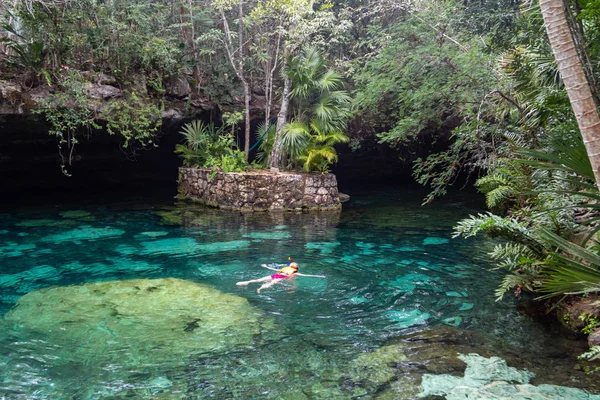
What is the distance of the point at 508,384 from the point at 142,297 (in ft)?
15.5

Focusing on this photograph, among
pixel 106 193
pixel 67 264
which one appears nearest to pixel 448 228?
pixel 67 264

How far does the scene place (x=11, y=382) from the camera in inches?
158

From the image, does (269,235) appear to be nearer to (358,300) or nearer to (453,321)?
(358,300)

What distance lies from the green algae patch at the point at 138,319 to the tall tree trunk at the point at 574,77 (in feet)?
12.2

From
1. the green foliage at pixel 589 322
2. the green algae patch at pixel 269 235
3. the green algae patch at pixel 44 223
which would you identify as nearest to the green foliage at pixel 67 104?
the green algae patch at pixel 44 223

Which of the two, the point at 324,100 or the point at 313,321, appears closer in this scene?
the point at 313,321

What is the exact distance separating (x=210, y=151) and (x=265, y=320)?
413 inches

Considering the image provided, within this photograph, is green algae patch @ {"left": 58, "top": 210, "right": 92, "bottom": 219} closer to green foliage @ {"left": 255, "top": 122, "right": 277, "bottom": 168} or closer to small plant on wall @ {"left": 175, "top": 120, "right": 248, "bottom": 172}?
small plant on wall @ {"left": 175, "top": 120, "right": 248, "bottom": 172}

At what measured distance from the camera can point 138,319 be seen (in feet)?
18.2

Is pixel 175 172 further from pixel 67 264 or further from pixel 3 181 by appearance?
pixel 67 264

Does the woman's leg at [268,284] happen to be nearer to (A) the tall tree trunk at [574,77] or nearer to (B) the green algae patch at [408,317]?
(B) the green algae patch at [408,317]

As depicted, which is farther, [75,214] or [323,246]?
[75,214]

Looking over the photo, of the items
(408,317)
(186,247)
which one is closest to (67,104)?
(186,247)

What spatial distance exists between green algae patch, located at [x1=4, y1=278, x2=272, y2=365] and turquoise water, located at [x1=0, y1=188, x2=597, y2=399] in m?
0.03
